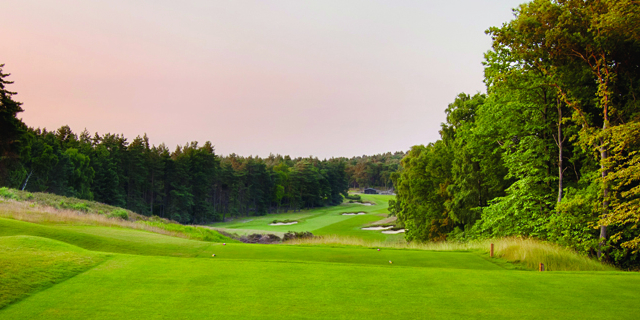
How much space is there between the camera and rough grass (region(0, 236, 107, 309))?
6.39 m

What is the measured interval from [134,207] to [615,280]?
67.9 meters

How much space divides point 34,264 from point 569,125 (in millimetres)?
21509

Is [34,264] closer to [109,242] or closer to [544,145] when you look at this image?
[109,242]

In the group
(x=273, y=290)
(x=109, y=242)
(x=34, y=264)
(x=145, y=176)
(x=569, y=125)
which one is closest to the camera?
(x=273, y=290)

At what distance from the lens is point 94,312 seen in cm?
549

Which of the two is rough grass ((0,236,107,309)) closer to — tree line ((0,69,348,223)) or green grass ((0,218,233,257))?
green grass ((0,218,233,257))

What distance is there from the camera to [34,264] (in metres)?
7.54

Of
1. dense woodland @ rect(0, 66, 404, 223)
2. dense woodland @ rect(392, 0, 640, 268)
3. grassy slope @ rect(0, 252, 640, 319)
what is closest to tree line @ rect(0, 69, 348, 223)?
dense woodland @ rect(0, 66, 404, 223)

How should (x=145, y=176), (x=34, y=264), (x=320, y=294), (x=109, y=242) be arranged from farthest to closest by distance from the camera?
(x=145, y=176) → (x=109, y=242) → (x=34, y=264) → (x=320, y=294)

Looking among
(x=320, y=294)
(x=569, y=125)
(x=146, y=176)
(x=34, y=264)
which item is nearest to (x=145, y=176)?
(x=146, y=176)

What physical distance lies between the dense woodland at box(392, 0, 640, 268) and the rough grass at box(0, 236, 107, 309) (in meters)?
15.5

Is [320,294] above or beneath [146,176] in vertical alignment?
beneath

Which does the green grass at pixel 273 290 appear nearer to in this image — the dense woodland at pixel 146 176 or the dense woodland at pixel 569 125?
the dense woodland at pixel 569 125

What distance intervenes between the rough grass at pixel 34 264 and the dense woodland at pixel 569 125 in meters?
15.5
